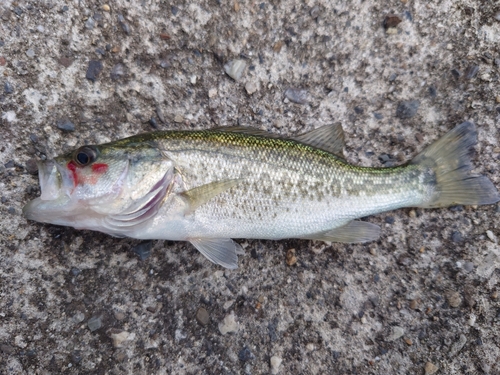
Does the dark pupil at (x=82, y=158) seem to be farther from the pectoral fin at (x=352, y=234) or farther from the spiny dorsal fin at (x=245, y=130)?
the pectoral fin at (x=352, y=234)

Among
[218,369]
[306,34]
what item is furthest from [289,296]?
[306,34]

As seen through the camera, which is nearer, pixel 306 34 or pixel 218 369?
pixel 218 369

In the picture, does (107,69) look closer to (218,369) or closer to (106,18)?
(106,18)

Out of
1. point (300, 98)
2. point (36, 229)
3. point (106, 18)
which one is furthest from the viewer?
point (300, 98)

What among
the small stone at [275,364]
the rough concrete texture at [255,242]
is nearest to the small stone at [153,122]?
the rough concrete texture at [255,242]

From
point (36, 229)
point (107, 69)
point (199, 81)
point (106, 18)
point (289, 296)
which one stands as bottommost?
point (289, 296)

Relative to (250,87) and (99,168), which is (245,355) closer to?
(99,168)
